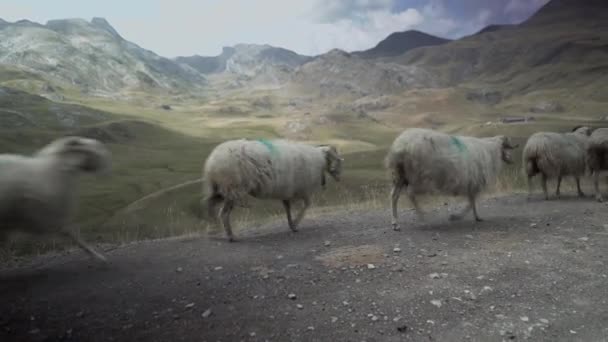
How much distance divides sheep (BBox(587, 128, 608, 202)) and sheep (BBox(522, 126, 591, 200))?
0.27 metres

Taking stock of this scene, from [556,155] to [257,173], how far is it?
28.8 ft

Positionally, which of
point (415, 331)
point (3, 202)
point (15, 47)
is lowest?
point (415, 331)

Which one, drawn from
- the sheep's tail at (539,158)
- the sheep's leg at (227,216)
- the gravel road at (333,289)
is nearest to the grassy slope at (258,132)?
the sheep's leg at (227,216)

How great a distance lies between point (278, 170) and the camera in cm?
992

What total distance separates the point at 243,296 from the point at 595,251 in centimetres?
580

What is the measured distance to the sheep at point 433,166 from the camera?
9.64 m

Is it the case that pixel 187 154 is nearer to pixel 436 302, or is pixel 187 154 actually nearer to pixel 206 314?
pixel 206 314

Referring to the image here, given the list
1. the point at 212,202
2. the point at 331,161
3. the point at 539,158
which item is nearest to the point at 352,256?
the point at 212,202

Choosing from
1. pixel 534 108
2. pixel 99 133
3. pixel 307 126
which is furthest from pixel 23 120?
pixel 534 108

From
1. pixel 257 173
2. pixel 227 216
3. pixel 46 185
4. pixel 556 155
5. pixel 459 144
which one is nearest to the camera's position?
pixel 46 185

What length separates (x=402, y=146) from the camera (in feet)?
31.9

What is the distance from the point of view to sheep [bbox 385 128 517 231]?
964 cm

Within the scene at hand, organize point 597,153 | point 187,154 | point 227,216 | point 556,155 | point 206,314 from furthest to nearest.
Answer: point 187,154
point 556,155
point 597,153
point 227,216
point 206,314

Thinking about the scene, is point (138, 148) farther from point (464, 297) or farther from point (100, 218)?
point (464, 297)
